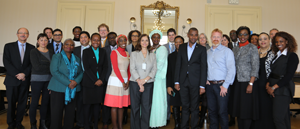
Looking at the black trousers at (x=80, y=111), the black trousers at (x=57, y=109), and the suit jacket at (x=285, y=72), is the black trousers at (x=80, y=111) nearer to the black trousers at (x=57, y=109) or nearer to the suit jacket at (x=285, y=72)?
the black trousers at (x=57, y=109)

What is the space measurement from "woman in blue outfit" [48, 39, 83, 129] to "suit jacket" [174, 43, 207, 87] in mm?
1730

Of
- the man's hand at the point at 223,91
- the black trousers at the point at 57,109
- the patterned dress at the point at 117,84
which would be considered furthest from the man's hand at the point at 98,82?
the man's hand at the point at 223,91

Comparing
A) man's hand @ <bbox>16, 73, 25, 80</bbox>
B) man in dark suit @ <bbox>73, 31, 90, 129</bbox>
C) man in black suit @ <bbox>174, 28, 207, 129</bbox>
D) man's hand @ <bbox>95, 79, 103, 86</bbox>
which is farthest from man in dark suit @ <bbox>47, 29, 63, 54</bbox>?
man in black suit @ <bbox>174, 28, 207, 129</bbox>

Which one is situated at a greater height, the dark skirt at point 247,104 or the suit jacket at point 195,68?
the suit jacket at point 195,68

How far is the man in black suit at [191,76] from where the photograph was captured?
3.00m

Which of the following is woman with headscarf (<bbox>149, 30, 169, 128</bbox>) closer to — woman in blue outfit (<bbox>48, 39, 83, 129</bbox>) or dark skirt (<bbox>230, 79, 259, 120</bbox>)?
dark skirt (<bbox>230, 79, 259, 120</bbox>)

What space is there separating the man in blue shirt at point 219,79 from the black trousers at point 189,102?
23 cm

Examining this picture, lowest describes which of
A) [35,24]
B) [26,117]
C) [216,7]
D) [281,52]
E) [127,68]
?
[26,117]

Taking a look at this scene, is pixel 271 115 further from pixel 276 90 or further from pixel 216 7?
pixel 216 7

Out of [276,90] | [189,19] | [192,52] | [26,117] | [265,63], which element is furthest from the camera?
[189,19]

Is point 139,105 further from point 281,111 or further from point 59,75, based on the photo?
point 281,111

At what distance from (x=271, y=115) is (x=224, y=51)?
124 cm

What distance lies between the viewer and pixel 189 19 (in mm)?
6996

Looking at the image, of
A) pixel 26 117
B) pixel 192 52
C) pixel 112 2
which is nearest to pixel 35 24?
pixel 112 2
